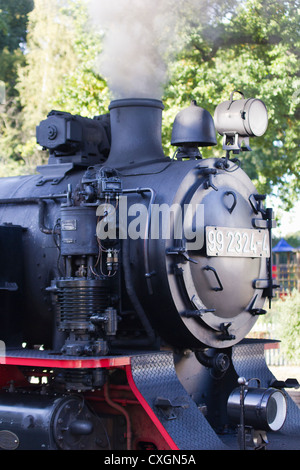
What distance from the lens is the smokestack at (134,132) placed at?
6605 mm

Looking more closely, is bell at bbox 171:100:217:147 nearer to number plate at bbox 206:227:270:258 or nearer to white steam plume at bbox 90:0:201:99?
white steam plume at bbox 90:0:201:99

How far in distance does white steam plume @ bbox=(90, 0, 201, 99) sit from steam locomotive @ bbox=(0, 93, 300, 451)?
0.36 metres

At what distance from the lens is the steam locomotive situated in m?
5.44

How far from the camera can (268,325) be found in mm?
16562

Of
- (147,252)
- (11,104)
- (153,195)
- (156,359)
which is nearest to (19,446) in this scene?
(156,359)

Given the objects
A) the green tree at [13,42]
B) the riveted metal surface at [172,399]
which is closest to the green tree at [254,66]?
the riveted metal surface at [172,399]

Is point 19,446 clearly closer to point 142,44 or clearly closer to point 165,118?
point 142,44

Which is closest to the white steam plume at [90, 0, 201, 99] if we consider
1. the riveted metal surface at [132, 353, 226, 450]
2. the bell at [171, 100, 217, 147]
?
the bell at [171, 100, 217, 147]

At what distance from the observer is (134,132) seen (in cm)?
664

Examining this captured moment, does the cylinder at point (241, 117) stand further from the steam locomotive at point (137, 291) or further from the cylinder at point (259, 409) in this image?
the cylinder at point (259, 409)

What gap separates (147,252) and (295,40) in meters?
9.34

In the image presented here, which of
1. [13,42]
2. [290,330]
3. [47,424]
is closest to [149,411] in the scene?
[47,424]

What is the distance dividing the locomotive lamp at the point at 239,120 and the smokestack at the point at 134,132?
1.98 feet

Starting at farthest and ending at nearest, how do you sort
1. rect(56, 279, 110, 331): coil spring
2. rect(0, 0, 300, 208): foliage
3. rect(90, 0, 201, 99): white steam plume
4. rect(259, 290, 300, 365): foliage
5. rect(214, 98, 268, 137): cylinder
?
rect(0, 0, 300, 208): foliage
rect(259, 290, 300, 365): foliage
rect(90, 0, 201, 99): white steam plume
rect(214, 98, 268, 137): cylinder
rect(56, 279, 110, 331): coil spring
